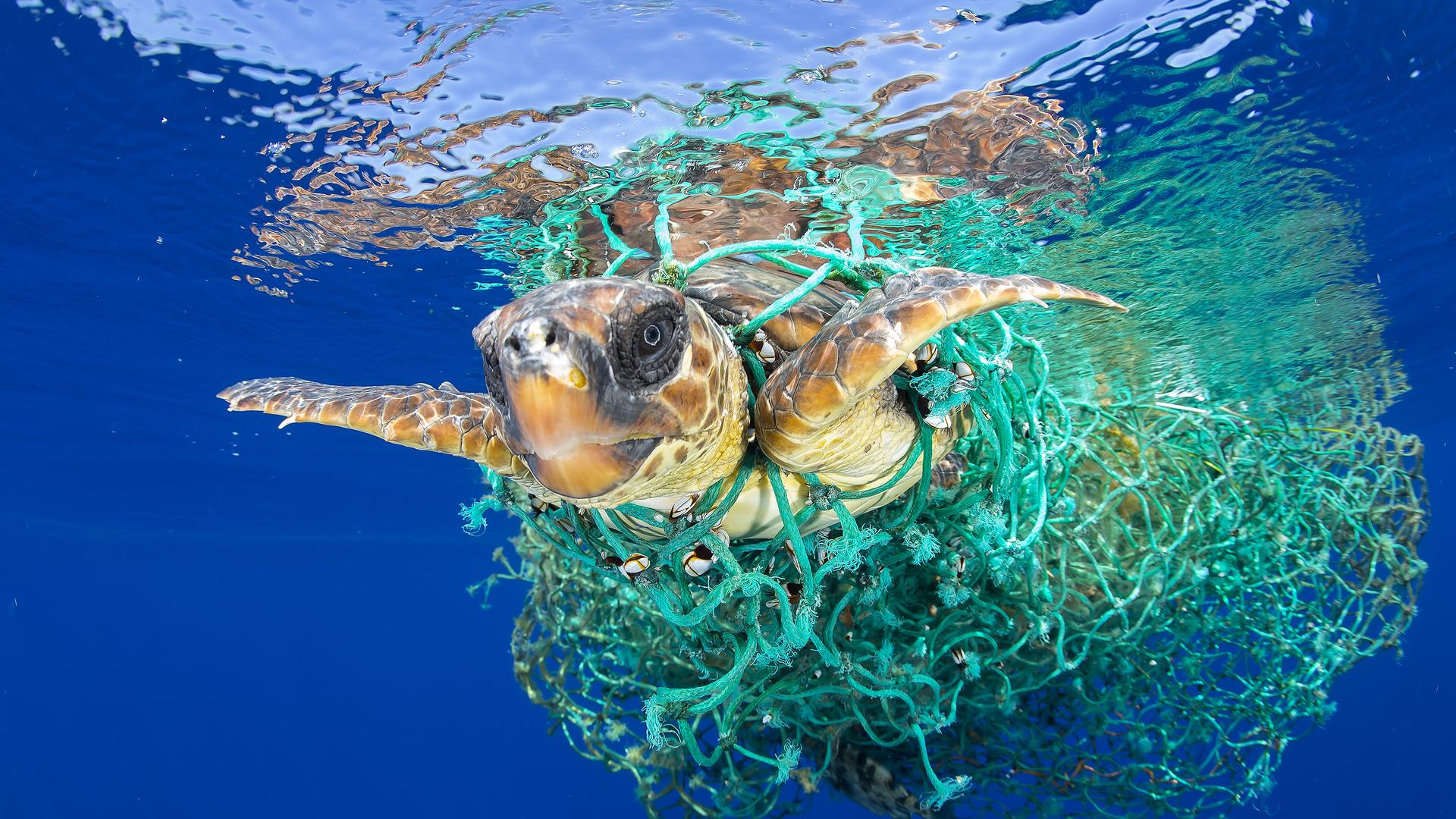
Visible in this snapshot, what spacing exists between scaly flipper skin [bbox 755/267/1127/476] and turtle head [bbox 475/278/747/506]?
212 millimetres

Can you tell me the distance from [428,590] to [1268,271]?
5715 cm

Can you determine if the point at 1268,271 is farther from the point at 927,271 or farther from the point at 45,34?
the point at 45,34

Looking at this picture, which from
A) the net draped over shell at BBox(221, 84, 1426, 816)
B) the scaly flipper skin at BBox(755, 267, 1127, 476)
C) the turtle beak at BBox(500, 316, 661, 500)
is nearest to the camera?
the turtle beak at BBox(500, 316, 661, 500)

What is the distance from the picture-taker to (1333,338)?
934 cm

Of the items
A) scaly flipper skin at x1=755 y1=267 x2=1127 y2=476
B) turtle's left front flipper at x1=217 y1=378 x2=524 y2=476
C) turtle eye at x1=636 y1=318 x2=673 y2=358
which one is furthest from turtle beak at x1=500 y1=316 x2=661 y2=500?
turtle's left front flipper at x1=217 y1=378 x2=524 y2=476

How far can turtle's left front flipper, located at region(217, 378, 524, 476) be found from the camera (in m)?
2.51

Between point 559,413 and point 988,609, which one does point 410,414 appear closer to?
point 559,413

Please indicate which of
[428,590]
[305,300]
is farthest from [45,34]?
[428,590]

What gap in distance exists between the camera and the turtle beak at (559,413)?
63.2 inches

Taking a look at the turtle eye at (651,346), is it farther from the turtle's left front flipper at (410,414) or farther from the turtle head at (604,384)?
the turtle's left front flipper at (410,414)

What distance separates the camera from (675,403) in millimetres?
1827

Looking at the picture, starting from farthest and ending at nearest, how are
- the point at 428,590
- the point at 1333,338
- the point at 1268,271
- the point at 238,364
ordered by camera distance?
the point at 428,590 → the point at 238,364 → the point at 1333,338 → the point at 1268,271

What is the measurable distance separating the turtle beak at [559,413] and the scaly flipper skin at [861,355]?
1.68 feet

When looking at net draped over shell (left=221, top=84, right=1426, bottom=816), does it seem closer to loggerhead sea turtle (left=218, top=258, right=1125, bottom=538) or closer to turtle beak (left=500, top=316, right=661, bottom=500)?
loggerhead sea turtle (left=218, top=258, right=1125, bottom=538)
